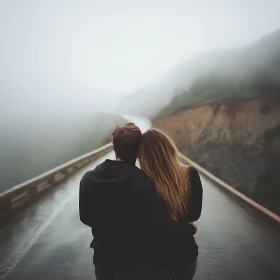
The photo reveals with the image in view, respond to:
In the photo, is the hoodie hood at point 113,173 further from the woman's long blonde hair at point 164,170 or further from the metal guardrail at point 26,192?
the metal guardrail at point 26,192

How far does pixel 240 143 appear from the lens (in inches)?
1109

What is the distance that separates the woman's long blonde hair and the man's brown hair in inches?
1.7

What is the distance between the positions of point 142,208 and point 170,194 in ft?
0.70

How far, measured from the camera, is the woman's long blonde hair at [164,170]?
1.80 meters

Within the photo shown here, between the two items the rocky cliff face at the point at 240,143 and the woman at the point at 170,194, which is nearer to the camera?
the woman at the point at 170,194

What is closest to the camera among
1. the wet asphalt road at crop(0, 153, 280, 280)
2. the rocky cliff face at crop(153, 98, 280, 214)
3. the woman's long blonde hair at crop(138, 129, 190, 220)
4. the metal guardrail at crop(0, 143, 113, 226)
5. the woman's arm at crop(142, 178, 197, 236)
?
the woman's arm at crop(142, 178, 197, 236)

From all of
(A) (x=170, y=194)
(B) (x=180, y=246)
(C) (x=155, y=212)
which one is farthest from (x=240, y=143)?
(C) (x=155, y=212)

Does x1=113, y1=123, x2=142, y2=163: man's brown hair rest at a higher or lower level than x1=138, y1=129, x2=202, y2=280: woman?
higher

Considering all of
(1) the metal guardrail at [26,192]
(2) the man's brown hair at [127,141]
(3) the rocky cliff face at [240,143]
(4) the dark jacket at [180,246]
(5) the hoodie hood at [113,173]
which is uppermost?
(2) the man's brown hair at [127,141]

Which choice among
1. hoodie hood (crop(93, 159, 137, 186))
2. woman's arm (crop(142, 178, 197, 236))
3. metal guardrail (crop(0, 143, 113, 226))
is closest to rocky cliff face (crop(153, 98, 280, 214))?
metal guardrail (crop(0, 143, 113, 226))

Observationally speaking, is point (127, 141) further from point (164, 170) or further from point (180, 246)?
point (180, 246)

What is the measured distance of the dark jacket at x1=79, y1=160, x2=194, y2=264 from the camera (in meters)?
1.70

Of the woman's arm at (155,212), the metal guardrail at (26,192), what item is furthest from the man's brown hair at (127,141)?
the metal guardrail at (26,192)

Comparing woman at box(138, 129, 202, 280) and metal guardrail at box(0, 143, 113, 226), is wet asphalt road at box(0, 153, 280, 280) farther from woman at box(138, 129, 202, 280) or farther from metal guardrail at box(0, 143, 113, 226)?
woman at box(138, 129, 202, 280)
